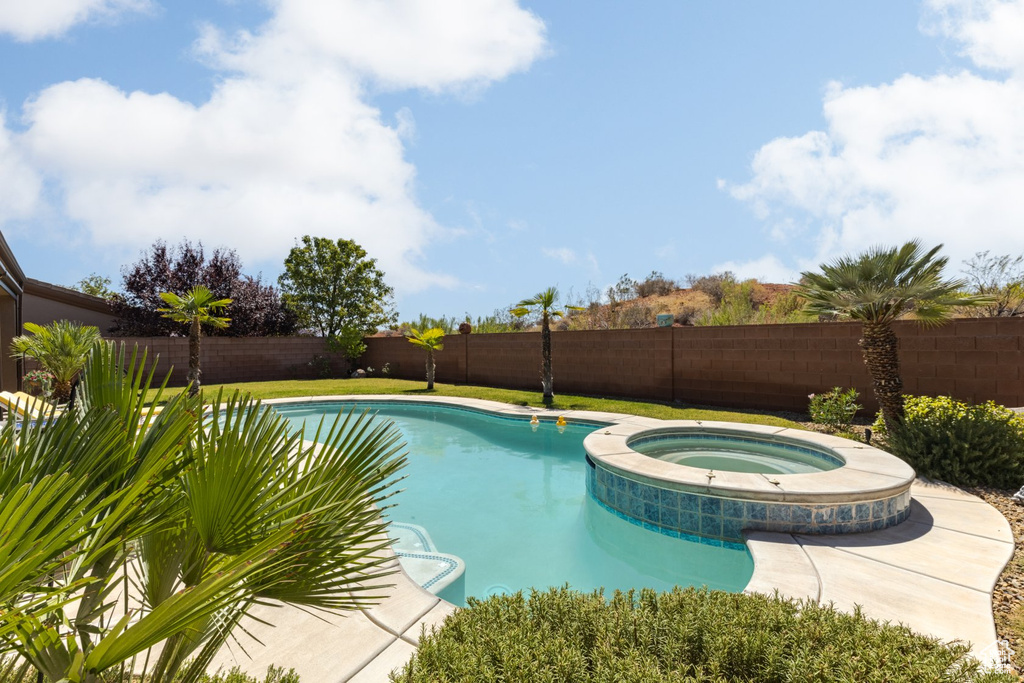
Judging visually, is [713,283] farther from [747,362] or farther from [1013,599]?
[1013,599]

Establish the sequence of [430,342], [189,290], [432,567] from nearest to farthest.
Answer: [432,567] → [430,342] → [189,290]

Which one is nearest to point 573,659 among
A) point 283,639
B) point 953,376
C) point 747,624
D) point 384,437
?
point 747,624

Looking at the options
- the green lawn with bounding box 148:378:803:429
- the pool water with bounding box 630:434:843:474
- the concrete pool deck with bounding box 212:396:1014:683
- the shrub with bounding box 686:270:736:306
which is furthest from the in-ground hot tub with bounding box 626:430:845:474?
the shrub with bounding box 686:270:736:306

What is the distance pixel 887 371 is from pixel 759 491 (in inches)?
174

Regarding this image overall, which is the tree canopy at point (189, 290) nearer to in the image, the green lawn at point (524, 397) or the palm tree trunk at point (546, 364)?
the green lawn at point (524, 397)

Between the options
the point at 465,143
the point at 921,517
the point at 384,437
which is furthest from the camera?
the point at 465,143

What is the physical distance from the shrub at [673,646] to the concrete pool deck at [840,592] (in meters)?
0.60

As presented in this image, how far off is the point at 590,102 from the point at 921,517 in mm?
8253

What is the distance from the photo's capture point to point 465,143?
35.3 ft

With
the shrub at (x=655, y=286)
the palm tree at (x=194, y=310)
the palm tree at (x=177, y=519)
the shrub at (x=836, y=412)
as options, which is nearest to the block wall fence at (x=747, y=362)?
the shrub at (x=836, y=412)

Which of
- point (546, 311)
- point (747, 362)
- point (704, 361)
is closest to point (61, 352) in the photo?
point (546, 311)

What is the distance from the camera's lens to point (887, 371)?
7.25 metres

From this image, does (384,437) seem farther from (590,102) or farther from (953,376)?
(953,376)

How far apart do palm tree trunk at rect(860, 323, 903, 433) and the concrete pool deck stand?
2.45 metres
